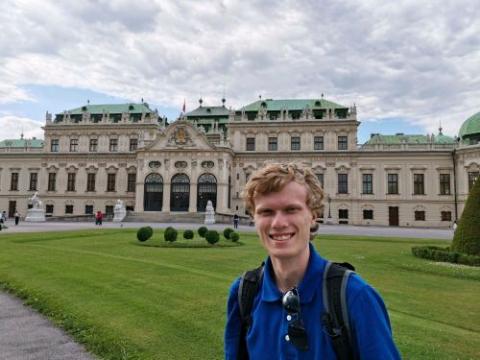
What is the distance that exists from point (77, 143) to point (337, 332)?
66444 mm

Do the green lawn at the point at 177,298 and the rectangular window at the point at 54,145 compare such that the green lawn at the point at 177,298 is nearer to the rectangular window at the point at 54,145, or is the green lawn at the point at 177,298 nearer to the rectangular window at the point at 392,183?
the rectangular window at the point at 392,183

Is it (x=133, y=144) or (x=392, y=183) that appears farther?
(x=133, y=144)

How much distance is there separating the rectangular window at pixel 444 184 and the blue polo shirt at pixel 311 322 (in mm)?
57045

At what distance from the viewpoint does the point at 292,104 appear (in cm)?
6044

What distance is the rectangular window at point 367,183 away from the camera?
5462 cm

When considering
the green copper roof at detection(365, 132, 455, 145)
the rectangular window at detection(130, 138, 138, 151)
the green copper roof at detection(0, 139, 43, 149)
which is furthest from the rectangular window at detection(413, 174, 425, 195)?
the green copper roof at detection(0, 139, 43, 149)

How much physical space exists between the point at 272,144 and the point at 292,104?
7.68m

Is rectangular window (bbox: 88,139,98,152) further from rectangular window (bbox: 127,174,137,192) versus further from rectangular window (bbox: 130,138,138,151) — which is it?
rectangular window (bbox: 127,174,137,192)

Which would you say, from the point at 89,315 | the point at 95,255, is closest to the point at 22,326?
the point at 89,315

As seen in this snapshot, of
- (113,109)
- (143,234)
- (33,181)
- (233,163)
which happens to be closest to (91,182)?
(33,181)

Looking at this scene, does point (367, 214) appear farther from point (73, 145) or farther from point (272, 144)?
point (73, 145)

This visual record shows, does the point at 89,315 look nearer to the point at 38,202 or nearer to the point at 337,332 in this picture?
the point at 337,332

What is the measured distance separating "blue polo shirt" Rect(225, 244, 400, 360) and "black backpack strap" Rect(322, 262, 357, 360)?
0.03 metres

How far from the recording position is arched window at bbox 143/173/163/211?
55219 millimetres
